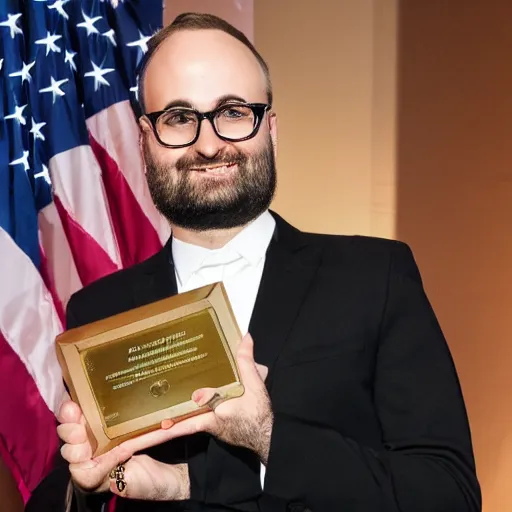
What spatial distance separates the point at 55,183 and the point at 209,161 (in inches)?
24.9

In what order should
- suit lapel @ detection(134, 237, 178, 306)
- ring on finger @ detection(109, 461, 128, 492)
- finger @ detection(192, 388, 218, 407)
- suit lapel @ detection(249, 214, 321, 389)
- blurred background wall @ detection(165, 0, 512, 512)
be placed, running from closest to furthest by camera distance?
finger @ detection(192, 388, 218, 407)
ring on finger @ detection(109, 461, 128, 492)
suit lapel @ detection(249, 214, 321, 389)
suit lapel @ detection(134, 237, 178, 306)
blurred background wall @ detection(165, 0, 512, 512)

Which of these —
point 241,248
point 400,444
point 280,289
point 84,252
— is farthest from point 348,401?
point 84,252

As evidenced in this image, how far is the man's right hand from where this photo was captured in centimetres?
98

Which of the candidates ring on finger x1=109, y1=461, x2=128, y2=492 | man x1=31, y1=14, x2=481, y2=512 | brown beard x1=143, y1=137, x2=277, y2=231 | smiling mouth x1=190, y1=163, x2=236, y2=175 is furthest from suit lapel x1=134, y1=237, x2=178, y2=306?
ring on finger x1=109, y1=461, x2=128, y2=492

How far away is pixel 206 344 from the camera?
3.13 feet

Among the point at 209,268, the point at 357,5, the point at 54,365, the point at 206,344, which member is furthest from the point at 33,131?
the point at 206,344

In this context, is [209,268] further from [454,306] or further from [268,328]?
[454,306]

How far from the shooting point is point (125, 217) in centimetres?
170

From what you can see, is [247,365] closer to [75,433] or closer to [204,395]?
[204,395]

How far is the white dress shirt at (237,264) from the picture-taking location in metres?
1.21

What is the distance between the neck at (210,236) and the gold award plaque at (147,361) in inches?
10.2

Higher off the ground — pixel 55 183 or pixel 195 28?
pixel 195 28

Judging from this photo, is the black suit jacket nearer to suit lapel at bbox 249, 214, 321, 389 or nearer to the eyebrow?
suit lapel at bbox 249, 214, 321, 389

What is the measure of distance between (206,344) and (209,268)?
0.97 feet
